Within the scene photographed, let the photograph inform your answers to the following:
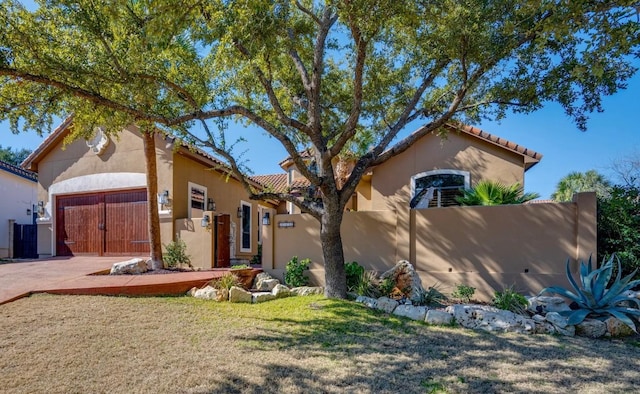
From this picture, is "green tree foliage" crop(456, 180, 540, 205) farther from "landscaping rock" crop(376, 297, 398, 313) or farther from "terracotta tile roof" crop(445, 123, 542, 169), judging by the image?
"landscaping rock" crop(376, 297, 398, 313)

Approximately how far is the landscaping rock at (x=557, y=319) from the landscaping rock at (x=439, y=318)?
1.75 metres

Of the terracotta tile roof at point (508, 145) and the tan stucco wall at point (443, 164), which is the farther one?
the tan stucco wall at point (443, 164)

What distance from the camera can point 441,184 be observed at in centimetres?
1407

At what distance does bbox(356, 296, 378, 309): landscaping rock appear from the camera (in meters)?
8.02

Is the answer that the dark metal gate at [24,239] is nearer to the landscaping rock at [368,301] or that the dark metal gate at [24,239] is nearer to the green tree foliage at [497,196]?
the landscaping rock at [368,301]

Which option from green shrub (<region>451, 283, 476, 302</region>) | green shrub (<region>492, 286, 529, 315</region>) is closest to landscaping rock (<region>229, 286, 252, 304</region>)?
green shrub (<region>451, 283, 476, 302</region>)

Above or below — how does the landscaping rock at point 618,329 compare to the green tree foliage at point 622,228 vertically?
below

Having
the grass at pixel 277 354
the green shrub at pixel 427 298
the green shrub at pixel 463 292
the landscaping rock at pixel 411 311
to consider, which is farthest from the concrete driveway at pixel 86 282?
the green shrub at pixel 463 292

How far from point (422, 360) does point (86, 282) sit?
26.5ft

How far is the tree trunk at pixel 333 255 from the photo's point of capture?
8.48 metres

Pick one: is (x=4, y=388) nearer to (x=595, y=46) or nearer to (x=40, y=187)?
(x=595, y=46)

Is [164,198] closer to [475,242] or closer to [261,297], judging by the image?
[261,297]

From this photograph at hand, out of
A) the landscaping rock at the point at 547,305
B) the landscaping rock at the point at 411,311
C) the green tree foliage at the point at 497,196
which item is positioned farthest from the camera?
the green tree foliage at the point at 497,196

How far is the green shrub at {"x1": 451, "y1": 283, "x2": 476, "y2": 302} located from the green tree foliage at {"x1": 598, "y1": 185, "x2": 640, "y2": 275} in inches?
110
